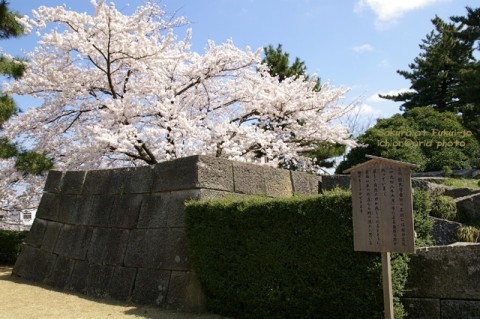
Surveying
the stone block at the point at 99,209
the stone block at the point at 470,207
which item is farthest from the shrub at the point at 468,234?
the stone block at the point at 99,209

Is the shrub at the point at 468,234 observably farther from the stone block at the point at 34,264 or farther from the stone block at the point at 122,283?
the stone block at the point at 34,264

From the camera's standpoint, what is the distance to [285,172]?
6879mm

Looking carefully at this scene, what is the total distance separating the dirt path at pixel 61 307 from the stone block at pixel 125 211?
1.13m

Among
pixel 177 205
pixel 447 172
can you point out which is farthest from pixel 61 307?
pixel 447 172

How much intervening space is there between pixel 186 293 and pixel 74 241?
2.82 meters

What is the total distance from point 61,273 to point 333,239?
16.3 ft

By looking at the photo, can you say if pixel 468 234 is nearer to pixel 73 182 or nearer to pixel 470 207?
pixel 470 207

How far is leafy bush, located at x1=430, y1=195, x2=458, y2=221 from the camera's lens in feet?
26.1

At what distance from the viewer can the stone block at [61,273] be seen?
710 cm

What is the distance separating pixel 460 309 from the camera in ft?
13.3

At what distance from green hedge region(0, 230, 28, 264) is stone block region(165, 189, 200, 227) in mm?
5900

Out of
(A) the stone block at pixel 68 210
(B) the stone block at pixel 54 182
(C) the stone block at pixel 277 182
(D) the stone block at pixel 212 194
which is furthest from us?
(B) the stone block at pixel 54 182

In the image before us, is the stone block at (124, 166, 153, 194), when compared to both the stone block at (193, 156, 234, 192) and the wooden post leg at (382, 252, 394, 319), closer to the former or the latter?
the stone block at (193, 156, 234, 192)

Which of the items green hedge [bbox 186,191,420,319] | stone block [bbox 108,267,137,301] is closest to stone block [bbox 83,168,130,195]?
stone block [bbox 108,267,137,301]
